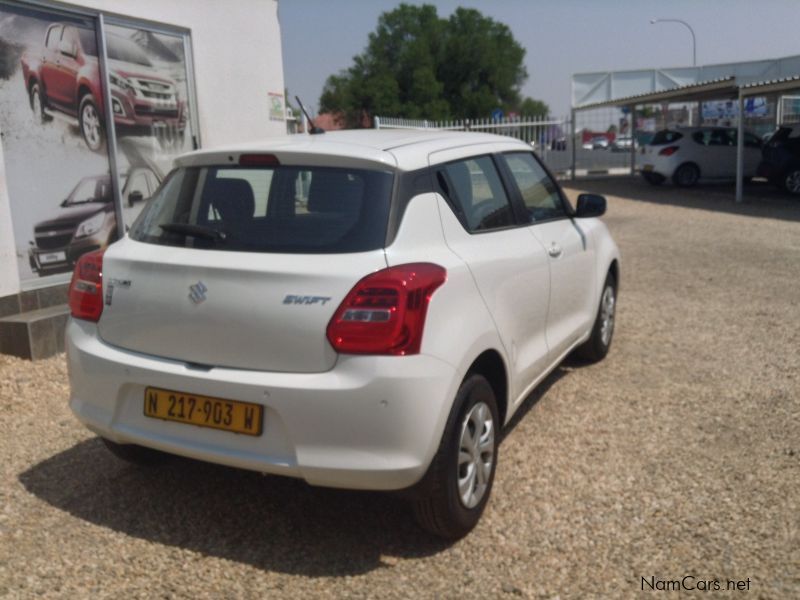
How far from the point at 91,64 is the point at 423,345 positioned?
19.3 feet

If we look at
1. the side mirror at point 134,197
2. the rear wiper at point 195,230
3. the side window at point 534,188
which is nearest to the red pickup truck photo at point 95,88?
the side mirror at point 134,197

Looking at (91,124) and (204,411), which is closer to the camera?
(204,411)

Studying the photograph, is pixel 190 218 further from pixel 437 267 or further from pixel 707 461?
pixel 707 461

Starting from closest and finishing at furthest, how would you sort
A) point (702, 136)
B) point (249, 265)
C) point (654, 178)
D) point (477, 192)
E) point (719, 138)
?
point (249, 265)
point (477, 192)
point (702, 136)
point (719, 138)
point (654, 178)

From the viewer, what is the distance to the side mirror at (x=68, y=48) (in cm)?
730

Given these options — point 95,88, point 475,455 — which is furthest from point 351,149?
point 95,88

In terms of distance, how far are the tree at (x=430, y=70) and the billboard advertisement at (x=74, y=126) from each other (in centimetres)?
6016

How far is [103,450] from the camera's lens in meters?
4.60

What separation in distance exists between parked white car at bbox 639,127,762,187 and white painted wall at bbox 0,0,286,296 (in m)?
14.9

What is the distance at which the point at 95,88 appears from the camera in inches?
305

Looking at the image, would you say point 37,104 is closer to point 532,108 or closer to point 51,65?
point 51,65

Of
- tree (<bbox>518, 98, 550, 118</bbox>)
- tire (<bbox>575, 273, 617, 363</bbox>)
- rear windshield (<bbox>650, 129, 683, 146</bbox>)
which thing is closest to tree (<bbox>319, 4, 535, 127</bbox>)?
tree (<bbox>518, 98, 550, 118</bbox>)

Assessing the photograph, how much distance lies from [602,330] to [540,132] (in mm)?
22013

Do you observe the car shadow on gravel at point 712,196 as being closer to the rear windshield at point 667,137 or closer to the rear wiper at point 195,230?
the rear windshield at point 667,137
